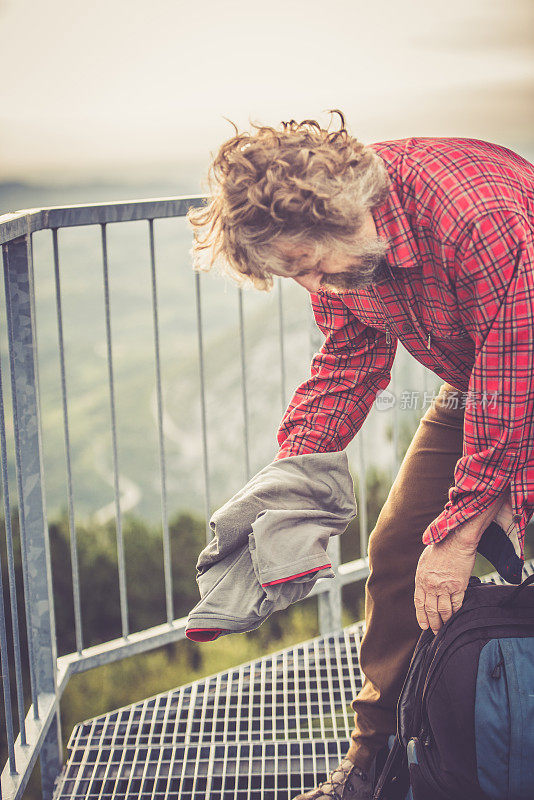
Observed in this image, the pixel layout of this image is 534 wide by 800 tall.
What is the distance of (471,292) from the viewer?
131 cm

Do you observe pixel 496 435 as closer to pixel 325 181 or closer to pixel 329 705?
pixel 325 181

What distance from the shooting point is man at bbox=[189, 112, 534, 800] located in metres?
1.26

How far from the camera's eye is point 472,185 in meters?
1.28

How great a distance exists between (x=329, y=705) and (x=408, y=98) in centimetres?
449

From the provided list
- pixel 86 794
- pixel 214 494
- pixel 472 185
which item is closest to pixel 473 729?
pixel 472 185

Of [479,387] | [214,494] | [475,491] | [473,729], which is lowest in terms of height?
[214,494]

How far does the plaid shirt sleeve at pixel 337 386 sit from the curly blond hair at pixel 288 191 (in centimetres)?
35

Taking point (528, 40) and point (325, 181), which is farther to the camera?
point (528, 40)

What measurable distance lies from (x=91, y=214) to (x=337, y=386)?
30.0 inches

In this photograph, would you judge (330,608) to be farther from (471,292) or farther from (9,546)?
(471,292)
